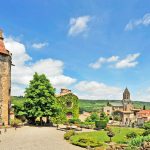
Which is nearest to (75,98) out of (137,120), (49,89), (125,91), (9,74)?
(49,89)

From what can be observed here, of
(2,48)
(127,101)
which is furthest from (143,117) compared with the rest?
(2,48)

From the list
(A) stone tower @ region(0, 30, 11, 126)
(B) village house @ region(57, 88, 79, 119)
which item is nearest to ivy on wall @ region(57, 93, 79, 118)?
(B) village house @ region(57, 88, 79, 119)

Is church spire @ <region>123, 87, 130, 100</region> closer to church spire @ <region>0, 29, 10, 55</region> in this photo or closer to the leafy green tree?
the leafy green tree

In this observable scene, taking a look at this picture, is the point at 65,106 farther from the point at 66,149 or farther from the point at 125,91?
the point at 125,91

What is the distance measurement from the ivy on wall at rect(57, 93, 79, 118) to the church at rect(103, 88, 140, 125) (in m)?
38.0

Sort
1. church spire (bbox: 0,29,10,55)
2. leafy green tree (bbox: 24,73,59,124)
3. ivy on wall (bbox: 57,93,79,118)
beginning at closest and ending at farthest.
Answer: church spire (bbox: 0,29,10,55) < leafy green tree (bbox: 24,73,59,124) < ivy on wall (bbox: 57,93,79,118)

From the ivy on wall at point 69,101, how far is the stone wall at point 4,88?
21.9 metres

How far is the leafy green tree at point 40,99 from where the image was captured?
5466 cm

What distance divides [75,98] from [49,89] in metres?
19.9

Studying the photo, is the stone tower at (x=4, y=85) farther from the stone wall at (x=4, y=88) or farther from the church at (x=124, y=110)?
the church at (x=124, y=110)

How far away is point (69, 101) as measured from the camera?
245 ft

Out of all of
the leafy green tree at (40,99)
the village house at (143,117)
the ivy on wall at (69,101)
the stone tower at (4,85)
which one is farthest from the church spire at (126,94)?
the stone tower at (4,85)

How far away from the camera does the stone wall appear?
5188cm

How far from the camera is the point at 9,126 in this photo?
169 ft
